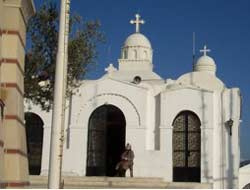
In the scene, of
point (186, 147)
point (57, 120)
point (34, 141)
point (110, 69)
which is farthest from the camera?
point (110, 69)

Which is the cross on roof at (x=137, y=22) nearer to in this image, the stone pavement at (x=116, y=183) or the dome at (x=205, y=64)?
the dome at (x=205, y=64)

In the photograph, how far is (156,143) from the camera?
23.9 metres

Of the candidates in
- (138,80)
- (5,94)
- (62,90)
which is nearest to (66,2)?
(62,90)

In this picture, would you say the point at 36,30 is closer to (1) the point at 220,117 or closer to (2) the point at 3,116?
(2) the point at 3,116

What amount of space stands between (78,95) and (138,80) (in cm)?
501

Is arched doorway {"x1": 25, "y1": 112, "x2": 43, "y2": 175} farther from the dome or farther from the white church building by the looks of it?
the dome

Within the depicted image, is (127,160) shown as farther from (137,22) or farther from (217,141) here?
(137,22)

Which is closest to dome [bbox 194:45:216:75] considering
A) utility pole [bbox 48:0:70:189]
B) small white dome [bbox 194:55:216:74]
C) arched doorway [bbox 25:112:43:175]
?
small white dome [bbox 194:55:216:74]

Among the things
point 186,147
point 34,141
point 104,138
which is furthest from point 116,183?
point 34,141

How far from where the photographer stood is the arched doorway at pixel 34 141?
954 inches

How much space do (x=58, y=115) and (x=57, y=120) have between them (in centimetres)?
7

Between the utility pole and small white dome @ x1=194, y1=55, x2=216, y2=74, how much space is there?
2452 cm

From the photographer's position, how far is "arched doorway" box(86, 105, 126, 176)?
938 inches

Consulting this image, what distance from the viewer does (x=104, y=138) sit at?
24.0 meters
